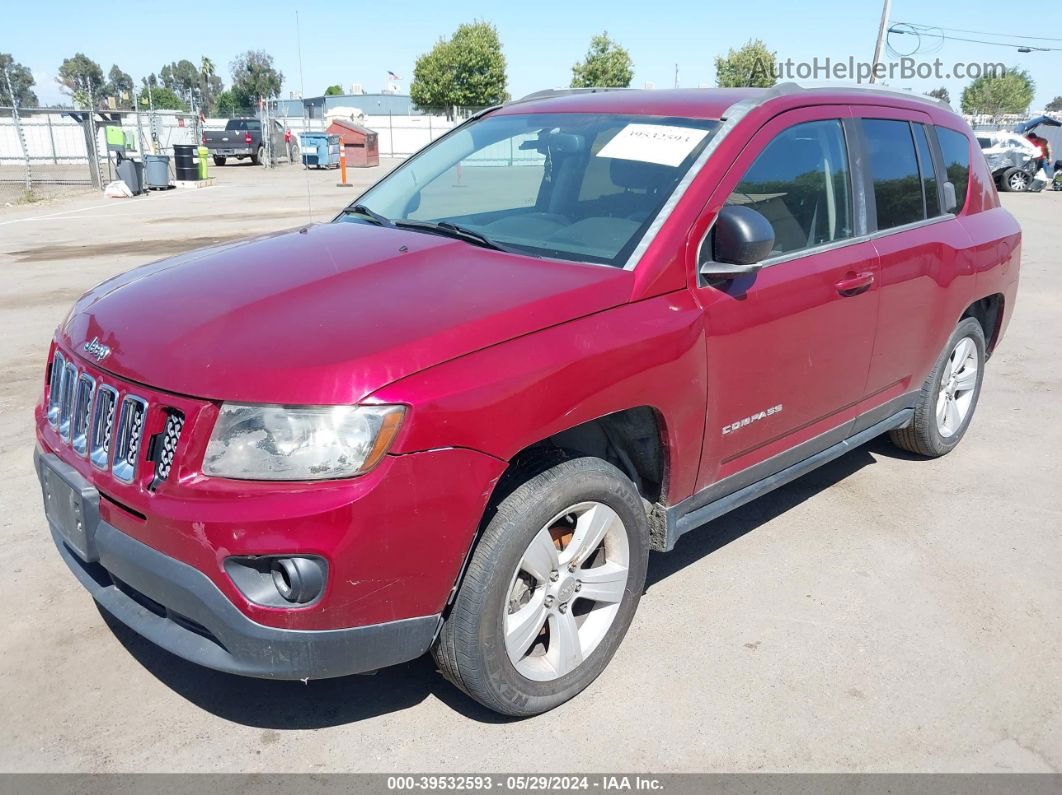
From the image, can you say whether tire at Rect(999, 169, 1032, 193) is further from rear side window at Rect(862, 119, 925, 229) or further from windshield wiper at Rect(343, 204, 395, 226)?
windshield wiper at Rect(343, 204, 395, 226)

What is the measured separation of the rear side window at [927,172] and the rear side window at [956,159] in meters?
0.19

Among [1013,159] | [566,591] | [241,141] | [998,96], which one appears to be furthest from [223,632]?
[998,96]

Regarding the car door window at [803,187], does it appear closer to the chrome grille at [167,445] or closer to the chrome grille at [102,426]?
the chrome grille at [167,445]

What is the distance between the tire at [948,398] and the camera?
4.77m

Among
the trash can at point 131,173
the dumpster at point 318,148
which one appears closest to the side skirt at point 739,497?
the trash can at point 131,173

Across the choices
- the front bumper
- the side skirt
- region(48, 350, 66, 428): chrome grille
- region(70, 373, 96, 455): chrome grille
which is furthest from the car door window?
region(48, 350, 66, 428): chrome grille

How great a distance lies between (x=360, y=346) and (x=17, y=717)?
1.71 metres

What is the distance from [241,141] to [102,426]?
125 ft

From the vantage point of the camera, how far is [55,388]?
10.2 ft

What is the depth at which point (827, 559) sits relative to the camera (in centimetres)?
401

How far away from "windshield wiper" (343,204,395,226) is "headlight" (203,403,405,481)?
157 cm
